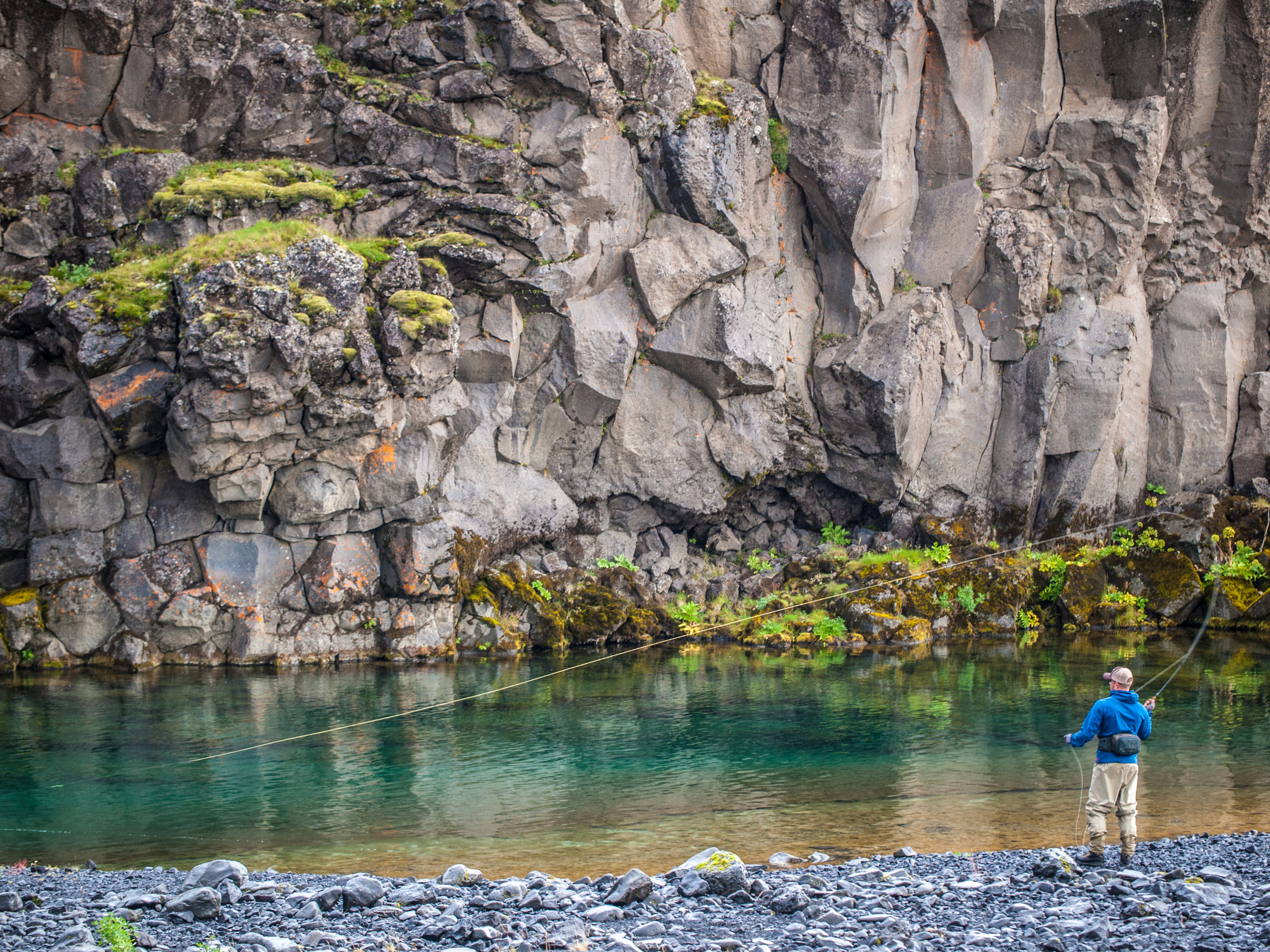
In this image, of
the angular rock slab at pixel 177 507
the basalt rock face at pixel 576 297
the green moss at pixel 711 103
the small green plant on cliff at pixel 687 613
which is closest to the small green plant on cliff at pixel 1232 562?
the basalt rock face at pixel 576 297

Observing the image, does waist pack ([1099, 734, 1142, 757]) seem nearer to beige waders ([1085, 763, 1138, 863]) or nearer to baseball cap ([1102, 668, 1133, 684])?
beige waders ([1085, 763, 1138, 863])

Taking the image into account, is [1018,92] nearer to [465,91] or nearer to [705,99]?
[705,99]

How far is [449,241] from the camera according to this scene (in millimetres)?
20125

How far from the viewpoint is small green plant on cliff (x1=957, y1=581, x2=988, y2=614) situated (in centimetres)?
2248

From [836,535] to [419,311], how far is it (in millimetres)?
12362

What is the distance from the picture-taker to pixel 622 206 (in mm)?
22672

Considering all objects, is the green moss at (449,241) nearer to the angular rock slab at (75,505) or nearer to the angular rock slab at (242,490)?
the angular rock slab at (242,490)

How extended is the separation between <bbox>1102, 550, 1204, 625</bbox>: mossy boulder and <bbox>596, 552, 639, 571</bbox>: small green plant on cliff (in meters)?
11.3

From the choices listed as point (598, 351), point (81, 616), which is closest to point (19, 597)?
point (81, 616)

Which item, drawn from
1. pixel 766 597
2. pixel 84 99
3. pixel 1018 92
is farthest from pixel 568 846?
pixel 1018 92

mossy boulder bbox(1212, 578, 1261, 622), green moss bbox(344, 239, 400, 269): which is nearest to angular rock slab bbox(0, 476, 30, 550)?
green moss bbox(344, 239, 400, 269)

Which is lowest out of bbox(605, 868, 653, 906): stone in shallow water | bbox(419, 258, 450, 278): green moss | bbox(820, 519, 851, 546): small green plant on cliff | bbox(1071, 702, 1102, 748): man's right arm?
bbox(605, 868, 653, 906): stone in shallow water

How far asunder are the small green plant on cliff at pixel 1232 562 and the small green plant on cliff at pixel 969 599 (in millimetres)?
5275

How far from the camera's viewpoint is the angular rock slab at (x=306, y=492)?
60.8 feet
